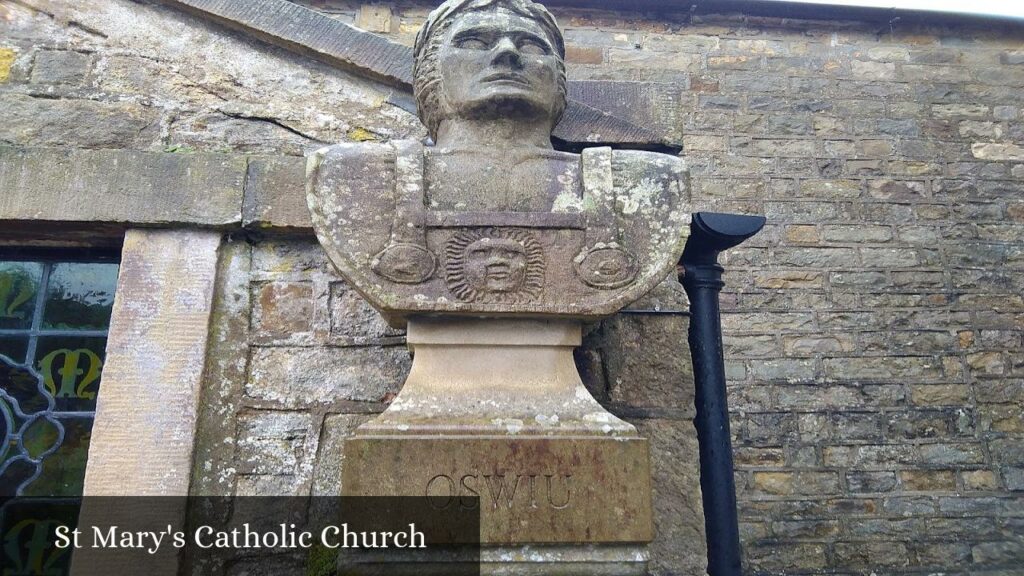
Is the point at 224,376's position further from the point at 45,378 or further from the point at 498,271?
the point at 498,271

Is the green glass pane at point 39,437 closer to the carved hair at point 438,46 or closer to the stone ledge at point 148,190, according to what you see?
the stone ledge at point 148,190

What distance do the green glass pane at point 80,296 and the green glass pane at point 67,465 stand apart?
313 millimetres

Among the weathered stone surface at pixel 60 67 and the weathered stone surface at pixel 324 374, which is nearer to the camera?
the weathered stone surface at pixel 324 374

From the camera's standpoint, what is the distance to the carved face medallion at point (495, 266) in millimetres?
1660

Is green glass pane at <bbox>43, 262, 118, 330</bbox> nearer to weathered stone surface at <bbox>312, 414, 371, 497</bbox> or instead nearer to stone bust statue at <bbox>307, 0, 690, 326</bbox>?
weathered stone surface at <bbox>312, 414, 371, 497</bbox>

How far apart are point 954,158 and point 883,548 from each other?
317 cm

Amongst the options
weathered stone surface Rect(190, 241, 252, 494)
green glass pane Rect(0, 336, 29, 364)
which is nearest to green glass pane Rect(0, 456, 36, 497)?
green glass pane Rect(0, 336, 29, 364)

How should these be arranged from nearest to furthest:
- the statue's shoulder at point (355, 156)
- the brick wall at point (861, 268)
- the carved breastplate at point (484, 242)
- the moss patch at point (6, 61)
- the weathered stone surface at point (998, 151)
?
the carved breastplate at point (484, 242) < the statue's shoulder at point (355, 156) < the moss patch at point (6, 61) < the brick wall at point (861, 268) < the weathered stone surface at point (998, 151)

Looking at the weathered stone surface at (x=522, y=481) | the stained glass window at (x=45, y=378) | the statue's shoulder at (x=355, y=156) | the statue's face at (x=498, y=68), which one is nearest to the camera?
the weathered stone surface at (x=522, y=481)

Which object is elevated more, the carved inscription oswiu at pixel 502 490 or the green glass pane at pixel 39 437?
the green glass pane at pixel 39 437

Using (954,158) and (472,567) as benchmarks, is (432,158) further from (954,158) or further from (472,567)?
(954,158)

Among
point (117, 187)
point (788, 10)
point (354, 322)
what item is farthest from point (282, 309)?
point (788, 10)

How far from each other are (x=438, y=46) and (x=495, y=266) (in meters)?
0.73

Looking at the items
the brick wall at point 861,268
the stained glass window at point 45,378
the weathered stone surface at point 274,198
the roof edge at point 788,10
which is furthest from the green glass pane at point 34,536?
the roof edge at point 788,10
